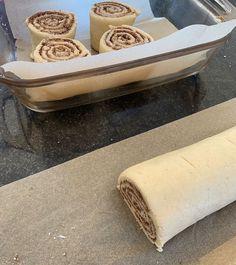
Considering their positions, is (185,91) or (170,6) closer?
(185,91)

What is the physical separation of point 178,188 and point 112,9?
646 mm

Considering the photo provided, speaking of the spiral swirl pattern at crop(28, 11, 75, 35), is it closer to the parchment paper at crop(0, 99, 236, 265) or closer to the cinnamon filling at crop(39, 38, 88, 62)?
the cinnamon filling at crop(39, 38, 88, 62)

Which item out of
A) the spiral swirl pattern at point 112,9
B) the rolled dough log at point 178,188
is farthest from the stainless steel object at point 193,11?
the rolled dough log at point 178,188

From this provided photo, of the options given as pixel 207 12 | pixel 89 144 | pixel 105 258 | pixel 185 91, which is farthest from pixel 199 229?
pixel 207 12

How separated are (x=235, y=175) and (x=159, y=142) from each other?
206mm

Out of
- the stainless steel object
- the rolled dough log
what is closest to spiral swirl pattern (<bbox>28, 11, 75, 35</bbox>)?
the stainless steel object

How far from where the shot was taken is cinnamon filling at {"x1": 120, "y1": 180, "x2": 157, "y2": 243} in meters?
0.72

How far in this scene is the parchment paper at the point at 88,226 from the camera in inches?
27.7

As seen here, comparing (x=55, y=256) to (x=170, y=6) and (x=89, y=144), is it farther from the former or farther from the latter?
(x=170, y=6)

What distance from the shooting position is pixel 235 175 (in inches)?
29.8

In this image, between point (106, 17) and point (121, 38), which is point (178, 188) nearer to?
point (121, 38)

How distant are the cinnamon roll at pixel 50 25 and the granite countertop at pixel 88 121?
0.18 metres

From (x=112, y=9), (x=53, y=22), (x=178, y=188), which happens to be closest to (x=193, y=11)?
(x=112, y=9)

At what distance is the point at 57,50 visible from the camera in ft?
3.10
